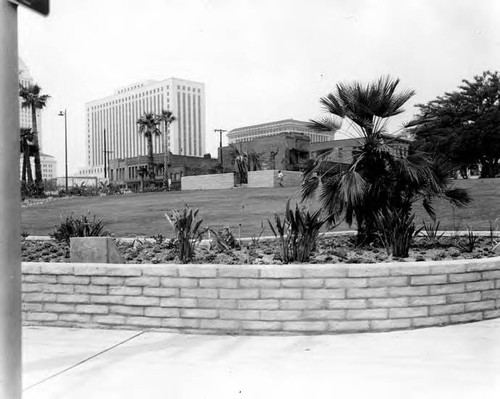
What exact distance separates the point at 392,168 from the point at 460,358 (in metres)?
4.23

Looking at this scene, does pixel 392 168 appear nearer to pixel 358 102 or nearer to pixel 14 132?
pixel 358 102

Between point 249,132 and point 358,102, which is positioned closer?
point 358,102

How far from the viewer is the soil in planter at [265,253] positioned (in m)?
6.64

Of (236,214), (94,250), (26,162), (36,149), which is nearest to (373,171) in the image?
(94,250)

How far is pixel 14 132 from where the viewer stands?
287 cm

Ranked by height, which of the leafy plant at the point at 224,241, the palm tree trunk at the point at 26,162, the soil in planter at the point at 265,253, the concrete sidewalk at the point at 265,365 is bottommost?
the concrete sidewalk at the point at 265,365

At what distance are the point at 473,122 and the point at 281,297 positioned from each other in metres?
40.3

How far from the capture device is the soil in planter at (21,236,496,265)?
6637 millimetres

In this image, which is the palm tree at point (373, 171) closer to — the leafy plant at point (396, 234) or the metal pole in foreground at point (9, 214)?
the leafy plant at point (396, 234)

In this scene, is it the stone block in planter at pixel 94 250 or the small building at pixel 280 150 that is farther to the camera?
the small building at pixel 280 150

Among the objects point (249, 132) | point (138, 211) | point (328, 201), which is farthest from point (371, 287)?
point (249, 132)

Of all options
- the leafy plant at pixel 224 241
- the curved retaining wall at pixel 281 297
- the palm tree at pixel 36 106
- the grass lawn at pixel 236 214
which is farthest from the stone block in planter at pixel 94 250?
the palm tree at pixel 36 106

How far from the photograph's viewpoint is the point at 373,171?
8.26m

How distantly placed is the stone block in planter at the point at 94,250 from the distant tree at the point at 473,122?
111 feet
